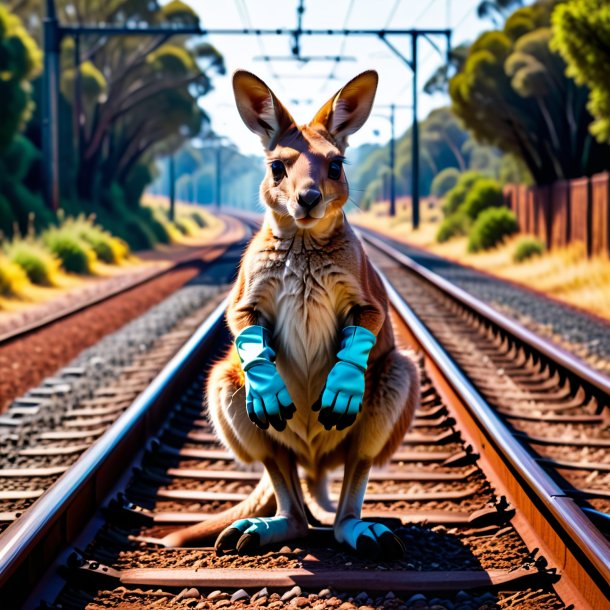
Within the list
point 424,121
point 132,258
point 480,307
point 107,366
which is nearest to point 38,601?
point 107,366

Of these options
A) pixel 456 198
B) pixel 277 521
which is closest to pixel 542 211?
pixel 456 198

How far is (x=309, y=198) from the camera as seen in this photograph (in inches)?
122

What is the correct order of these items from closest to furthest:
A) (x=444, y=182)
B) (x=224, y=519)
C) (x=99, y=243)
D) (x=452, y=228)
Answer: (x=224, y=519), (x=99, y=243), (x=452, y=228), (x=444, y=182)

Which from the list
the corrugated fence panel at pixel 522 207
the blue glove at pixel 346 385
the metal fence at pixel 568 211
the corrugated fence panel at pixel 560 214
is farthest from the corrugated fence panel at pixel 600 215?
the blue glove at pixel 346 385

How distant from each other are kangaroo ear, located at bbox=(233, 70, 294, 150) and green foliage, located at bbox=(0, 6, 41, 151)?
58.7 ft

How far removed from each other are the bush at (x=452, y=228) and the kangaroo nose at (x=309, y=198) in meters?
29.1

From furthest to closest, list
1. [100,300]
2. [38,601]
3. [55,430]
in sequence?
[100,300]
[55,430]
[38,601]

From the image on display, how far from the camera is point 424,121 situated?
8106cm

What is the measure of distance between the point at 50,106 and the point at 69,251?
542 centimetres

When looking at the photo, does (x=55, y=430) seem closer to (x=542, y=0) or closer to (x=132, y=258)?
(x=132, y=258)

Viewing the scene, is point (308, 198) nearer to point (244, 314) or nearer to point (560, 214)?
point (244, 314)

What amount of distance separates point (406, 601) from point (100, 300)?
1108 centimetres

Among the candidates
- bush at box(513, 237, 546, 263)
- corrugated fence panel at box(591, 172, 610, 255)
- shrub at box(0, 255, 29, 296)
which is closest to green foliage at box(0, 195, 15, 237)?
shrub at box(0, 255, 29, 296)

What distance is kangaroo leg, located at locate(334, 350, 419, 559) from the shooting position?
11.5ft
